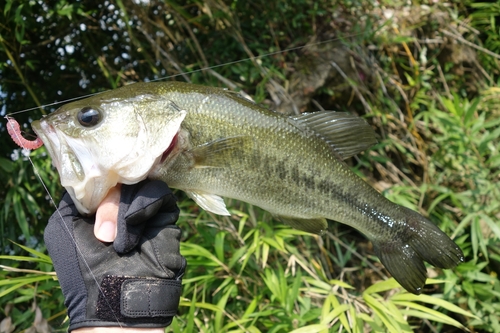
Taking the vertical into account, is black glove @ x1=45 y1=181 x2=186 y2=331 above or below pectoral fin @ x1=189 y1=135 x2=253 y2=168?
below

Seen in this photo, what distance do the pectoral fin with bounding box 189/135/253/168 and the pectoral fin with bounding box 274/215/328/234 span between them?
380mm

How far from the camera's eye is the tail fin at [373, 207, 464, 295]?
1806 millimetres

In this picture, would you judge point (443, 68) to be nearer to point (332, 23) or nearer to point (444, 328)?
point (332, 23)

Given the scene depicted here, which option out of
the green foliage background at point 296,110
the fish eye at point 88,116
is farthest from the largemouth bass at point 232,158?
the green foliage background at point 296,110

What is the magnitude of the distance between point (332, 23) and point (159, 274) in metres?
2.97

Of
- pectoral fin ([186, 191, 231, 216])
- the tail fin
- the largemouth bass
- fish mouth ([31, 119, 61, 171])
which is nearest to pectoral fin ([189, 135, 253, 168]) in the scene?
the largemouth bass

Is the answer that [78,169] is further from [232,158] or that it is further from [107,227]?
[232,158]

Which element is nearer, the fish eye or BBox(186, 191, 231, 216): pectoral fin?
the fish eye

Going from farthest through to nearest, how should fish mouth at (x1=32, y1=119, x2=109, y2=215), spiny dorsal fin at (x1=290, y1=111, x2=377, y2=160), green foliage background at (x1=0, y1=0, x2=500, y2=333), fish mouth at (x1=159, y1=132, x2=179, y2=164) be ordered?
green foliage background at (x1=0, y1=0, x2=500, y2=333), spiny dorsal fin at (x1=290, y1=111, x2=377, y2=160), fish mouth at (x1=159, y1=132, x2=179, y2=164), fish mouth at (x1=32, y1=119, x2=109, y2=215)

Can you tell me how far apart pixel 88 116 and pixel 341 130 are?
1.04 meters

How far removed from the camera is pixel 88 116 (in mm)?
1451

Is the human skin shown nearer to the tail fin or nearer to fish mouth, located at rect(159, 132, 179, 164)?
fish mouth, located at rect(159, 132, 179, 164)

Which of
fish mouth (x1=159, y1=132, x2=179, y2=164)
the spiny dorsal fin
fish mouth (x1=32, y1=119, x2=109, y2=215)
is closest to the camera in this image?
fish mouth (x1=32, y1=119, x2=109, y2=215)

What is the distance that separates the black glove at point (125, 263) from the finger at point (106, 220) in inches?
1.6
